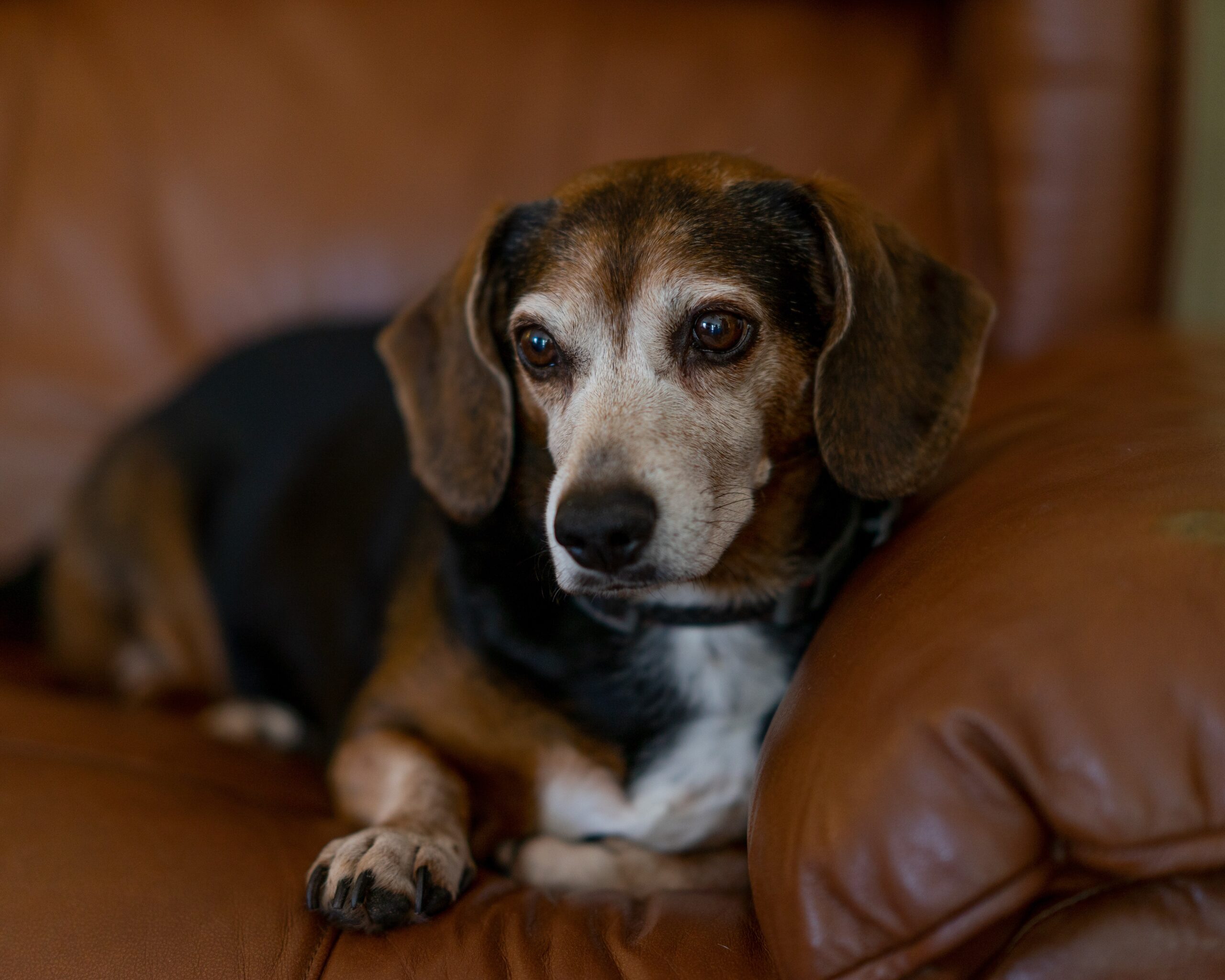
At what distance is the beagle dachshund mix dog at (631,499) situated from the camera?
1444 millimetres

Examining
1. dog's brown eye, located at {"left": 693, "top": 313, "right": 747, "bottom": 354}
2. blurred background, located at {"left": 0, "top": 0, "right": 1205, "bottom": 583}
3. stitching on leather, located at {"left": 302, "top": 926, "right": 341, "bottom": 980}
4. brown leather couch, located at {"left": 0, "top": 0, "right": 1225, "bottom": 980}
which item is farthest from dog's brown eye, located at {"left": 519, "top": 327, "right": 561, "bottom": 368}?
blurred background, located at {"left": 0, "top": 0, "right": 1205, "bottom": 583}

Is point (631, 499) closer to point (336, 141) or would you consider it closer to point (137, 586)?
point (336, 141)

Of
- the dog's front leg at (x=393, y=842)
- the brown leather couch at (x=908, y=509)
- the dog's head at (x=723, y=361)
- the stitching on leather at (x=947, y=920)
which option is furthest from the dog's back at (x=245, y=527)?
the stitching on leather at (x=947, y=920)

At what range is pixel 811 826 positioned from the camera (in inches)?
42.9

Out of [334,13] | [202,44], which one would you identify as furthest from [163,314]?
[334,13]

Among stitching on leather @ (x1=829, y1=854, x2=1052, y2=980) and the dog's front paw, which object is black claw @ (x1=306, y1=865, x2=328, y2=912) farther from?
stitching on leather @ (x1=829, y1=854, x2=1052, y2=980)

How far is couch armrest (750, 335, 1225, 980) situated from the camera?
0.98 meters

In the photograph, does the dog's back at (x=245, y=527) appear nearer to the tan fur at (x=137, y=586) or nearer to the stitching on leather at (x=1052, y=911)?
the tan fur at (x=137, y=586)

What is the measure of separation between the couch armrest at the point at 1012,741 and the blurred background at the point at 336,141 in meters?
1.37

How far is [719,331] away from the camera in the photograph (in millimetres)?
1534

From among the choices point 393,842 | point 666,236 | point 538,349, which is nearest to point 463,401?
point 538,349

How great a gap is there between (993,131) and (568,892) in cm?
176

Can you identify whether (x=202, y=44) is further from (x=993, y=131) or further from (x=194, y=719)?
(x=993, y=131)

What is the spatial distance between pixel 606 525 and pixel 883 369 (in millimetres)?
473
